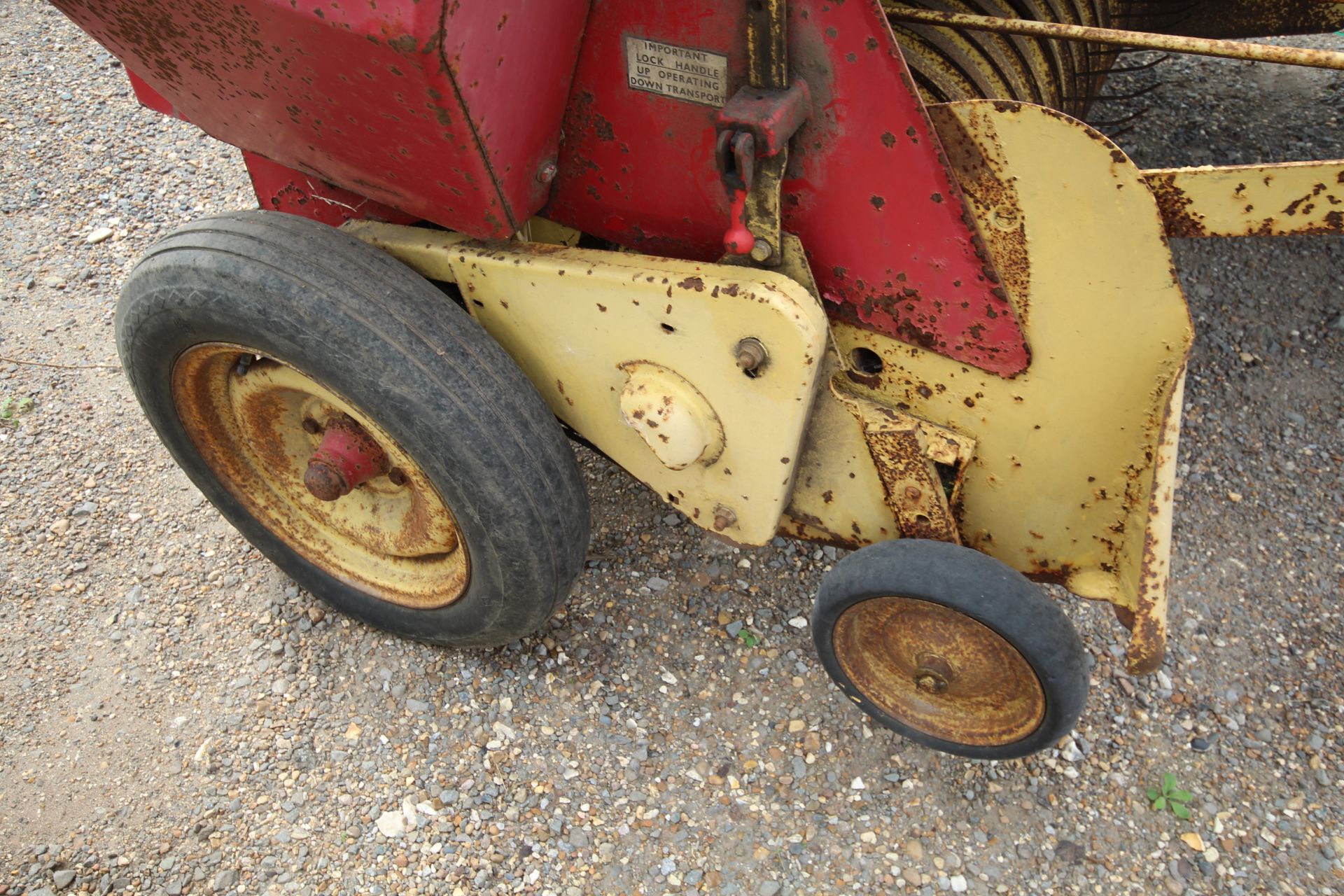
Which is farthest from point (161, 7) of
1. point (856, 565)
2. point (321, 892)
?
point (321, 892)

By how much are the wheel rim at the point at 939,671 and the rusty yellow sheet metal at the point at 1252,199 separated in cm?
72

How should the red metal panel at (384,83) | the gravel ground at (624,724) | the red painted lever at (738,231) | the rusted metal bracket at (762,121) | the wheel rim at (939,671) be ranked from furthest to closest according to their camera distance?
the gravel ground at (624,724) < the wheel rim at (939,671) < the red painted lever at (738,231) < the rusted metal bracket at (762,121) < the red metal panel at (384,83)

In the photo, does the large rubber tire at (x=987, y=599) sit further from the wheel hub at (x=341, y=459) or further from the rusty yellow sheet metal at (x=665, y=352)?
the wheel hub at (x=341, y=459)

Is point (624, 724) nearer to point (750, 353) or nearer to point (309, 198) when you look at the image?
point (750, 353)

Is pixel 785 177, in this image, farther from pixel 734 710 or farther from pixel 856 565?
pixel 734 710

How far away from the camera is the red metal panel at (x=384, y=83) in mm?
1338

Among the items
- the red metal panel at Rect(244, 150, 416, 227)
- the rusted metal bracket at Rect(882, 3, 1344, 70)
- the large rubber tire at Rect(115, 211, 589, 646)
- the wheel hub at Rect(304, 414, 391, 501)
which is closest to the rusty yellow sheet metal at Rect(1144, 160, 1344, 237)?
the rusted metal bracket at Rect(882, 3, 1344, 70)

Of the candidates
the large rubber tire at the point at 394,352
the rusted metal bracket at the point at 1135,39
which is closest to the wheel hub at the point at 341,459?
the large rubber tire at the point at 394,352

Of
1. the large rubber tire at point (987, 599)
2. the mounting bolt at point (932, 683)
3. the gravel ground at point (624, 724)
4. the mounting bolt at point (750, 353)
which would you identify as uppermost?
the mounting bolt at point (750, 353)

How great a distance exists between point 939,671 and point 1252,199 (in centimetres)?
92

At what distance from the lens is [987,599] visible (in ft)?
5.29

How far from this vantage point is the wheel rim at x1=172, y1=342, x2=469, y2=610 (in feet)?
Result: 6.52

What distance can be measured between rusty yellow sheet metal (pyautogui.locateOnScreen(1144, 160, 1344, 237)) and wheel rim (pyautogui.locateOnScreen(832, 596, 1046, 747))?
0.72 m

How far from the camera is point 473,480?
171 cm
